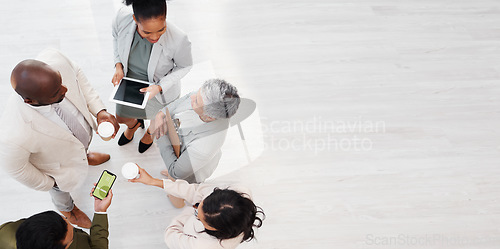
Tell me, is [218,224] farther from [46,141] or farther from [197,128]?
[46,141]

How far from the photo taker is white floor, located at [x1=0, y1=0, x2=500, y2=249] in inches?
107

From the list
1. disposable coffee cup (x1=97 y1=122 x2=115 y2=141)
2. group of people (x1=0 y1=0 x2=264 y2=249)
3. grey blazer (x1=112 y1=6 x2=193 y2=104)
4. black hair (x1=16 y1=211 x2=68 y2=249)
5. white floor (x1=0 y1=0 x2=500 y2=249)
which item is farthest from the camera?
white floor (x1=0 y1=0 x2=500 y2=249)

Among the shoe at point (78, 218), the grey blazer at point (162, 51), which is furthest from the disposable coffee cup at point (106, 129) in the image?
the shoe at point (78, 218)

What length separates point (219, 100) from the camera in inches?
77.9

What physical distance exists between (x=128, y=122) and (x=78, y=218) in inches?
28.2

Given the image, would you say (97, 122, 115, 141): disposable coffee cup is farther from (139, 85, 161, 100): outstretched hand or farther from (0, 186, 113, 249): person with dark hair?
(0, 186, 113, 249): person with dark hair

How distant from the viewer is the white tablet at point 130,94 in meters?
2.32

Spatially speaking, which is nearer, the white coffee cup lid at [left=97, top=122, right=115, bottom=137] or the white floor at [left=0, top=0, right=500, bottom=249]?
the white coffee cup lid at [left=97, top=122, right=115, bottom=137]

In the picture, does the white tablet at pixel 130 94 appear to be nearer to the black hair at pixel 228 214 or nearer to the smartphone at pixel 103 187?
the smartphone at pixel 103 187

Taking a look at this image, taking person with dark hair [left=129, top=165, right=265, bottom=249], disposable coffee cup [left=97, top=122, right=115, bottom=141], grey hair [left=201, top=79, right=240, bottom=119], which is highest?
grey hair [left=201, top=79, right=240, bottom=119]

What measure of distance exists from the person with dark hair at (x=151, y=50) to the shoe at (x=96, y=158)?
1.33 ft

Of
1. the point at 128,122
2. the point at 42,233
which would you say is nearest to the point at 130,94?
the point at 128,122

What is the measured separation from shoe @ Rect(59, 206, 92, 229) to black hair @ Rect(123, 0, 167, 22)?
1349 millimetres

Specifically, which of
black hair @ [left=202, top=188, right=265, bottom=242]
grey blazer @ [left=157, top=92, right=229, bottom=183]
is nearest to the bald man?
grey blazer @ [left=157, top=92, right=229, bottom=183]
